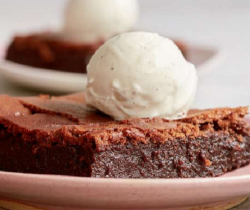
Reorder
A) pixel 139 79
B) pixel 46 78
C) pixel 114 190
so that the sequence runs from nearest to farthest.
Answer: pixel 114 190 < pixel 139 79 < pixel 46 78

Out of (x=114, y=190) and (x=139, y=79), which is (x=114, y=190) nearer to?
(x=114, y=190)

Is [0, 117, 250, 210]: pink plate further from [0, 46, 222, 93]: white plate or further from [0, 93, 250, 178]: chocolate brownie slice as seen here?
[0, 46, 222, 93]: white plate

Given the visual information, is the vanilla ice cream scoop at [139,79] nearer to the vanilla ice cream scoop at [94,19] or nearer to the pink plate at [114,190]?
the pink plate at [114,190]

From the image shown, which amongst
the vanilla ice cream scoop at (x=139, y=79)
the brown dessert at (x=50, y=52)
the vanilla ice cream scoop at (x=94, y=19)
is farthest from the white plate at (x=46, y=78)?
the vanilla ice cream scoop at (x=139, y=79)

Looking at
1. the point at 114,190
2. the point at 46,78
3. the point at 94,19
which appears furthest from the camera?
the point at 94,19

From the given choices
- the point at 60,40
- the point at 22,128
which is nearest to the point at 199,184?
the point at 22,128

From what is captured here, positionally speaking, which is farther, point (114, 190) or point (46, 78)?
point (46, 78)

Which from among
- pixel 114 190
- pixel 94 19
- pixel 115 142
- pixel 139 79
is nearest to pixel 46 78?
pixel 94 19
